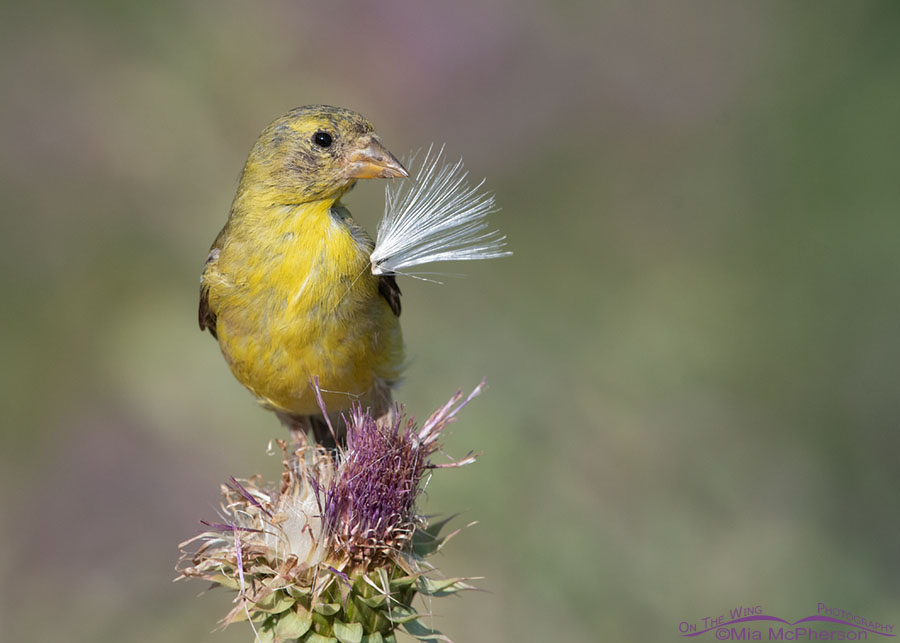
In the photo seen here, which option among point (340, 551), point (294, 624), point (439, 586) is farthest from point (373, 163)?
point (294, 624)

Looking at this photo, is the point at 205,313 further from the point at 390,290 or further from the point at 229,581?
the point at 229,581

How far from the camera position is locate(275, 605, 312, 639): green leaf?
2.75 meters

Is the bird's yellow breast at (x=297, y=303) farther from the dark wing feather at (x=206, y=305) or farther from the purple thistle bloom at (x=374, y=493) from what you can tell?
the purple thistle bloom at (x=374, y=493)

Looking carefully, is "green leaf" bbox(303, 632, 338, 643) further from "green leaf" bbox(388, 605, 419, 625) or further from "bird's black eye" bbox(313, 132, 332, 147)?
"bird's black eye" bbox(313, 132, 332, 147)

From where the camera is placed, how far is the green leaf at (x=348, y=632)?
2.73 meters

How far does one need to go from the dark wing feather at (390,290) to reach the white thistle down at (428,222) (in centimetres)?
27

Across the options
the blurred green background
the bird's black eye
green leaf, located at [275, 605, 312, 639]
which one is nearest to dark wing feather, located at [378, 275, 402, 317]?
the bird's black eye

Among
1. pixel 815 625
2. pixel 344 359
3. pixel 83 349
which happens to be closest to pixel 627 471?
pixel 815 625

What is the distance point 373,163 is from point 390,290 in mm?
571

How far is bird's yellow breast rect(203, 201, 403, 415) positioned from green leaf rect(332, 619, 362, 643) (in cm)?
86

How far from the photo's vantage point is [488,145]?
7.69 m

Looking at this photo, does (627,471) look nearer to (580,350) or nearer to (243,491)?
(580,350)

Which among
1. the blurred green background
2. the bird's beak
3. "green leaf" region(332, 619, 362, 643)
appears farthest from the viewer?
the blurred green background

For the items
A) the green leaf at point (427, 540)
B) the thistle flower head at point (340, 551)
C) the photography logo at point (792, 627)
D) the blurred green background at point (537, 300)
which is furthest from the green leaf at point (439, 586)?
the blurred green background at point (537, 300)
